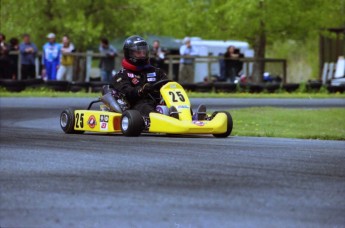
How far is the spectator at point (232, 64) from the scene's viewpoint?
3266cm

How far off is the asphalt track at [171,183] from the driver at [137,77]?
1.34 metres

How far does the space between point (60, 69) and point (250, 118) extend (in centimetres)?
1368

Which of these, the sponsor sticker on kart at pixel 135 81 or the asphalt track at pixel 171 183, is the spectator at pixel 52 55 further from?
the asphalt track at pixel 171 183

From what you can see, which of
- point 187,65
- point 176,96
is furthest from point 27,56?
point 176,96

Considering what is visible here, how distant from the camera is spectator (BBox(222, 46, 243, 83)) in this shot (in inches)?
1286

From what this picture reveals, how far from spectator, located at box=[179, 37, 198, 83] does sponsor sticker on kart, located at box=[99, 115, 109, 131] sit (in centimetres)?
1725

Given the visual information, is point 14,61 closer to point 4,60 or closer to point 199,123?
point 4,60

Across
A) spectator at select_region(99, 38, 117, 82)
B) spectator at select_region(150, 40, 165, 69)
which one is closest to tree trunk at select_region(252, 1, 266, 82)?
spectator at select_region(150, 40, 165, 69)

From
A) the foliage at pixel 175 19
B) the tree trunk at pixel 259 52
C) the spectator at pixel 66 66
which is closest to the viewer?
the spectator at pixel 66 66

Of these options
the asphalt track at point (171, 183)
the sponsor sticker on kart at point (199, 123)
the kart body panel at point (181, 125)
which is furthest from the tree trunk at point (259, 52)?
the asphalt track at point (171, 183)

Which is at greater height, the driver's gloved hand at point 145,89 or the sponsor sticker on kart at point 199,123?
the driver's gloved hand at point 145,89

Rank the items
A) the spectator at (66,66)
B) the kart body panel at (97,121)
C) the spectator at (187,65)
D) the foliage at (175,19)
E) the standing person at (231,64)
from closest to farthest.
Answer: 1. the kart body panel at (97,121)
2. the spectator at (66,66)
3. the spectator at (187,65)
4. the standing person at (231,64)
5. the foliage at (175,19)

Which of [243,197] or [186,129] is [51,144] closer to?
[186,129]

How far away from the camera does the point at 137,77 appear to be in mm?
14922
